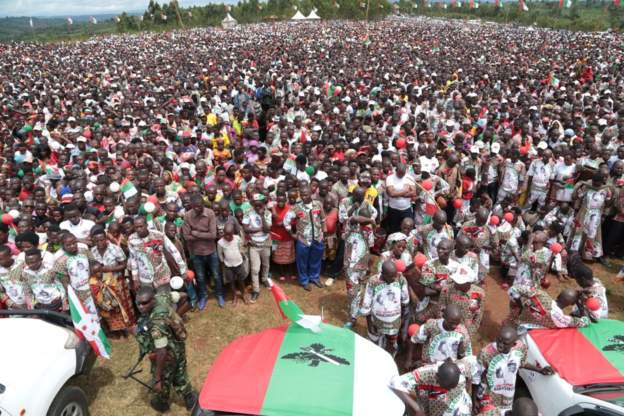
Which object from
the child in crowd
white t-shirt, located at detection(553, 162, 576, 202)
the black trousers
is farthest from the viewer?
white t-shirt, located at detection(553, 162, 576, 202)

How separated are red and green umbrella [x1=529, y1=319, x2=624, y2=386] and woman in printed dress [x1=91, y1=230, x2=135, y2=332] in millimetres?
4881

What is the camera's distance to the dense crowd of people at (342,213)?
4383mm

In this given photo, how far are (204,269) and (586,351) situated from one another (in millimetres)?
4733

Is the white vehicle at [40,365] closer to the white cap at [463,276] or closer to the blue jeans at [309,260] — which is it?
the blue jeans at [309,260]

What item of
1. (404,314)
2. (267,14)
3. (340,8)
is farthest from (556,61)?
(267,14)

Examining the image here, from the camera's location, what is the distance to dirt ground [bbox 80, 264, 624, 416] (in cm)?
466

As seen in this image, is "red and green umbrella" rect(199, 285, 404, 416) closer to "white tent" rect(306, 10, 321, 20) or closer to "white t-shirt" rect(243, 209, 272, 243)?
"white t-shirt" rect(243, 209, 272, 243)

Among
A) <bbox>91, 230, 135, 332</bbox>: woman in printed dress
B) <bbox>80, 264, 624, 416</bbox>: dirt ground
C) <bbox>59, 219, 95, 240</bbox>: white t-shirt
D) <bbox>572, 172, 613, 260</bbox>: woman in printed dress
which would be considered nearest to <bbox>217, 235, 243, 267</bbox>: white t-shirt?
<bbox>80, 264, 624, 416</bbox>: dirt ground

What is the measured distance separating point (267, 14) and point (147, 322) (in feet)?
256

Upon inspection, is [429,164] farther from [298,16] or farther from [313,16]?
[298,16]

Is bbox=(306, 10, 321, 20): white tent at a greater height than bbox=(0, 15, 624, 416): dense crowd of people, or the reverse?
bbox=(306, 10, 321, 20): white tent

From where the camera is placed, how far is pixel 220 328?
5863mm

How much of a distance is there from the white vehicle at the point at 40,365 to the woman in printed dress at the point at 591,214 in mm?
7485

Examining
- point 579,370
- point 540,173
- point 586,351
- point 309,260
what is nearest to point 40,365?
point 309,260
